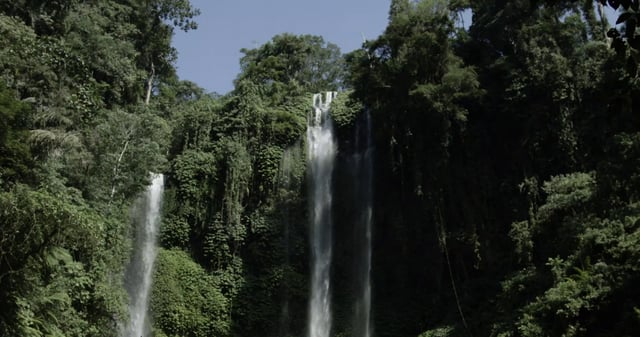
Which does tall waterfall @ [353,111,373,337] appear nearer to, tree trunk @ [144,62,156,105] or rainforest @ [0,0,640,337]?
rainforest @ [0,0,640,337]

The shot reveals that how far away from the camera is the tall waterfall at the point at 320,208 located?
789 inches

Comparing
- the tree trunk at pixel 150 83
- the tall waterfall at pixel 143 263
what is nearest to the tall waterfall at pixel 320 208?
the tall waterfall at pixel 143 263

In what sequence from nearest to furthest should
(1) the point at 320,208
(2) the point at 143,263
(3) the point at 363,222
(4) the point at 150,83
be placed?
(2) the point at 143,263 < (3) the point at 363,222 < (1) the point at 320,208 < (4) the point at 150,83

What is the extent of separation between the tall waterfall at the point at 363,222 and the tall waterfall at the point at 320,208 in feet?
2.98

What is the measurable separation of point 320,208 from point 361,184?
1610 millimetres

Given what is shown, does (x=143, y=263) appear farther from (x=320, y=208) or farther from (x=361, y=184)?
(x=361, y=184)

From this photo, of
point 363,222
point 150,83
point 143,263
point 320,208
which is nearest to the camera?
point 143,263

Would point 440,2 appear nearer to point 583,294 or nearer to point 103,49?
point 583,294

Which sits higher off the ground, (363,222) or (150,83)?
(150,83)

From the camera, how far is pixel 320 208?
21672 mm

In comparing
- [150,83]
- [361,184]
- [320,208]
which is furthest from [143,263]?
[150,83]

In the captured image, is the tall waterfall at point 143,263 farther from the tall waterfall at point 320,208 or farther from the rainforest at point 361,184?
the tall waterfall at point 320,208

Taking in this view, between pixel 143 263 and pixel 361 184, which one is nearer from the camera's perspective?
pixel 143 263

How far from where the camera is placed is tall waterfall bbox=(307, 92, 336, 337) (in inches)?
789
